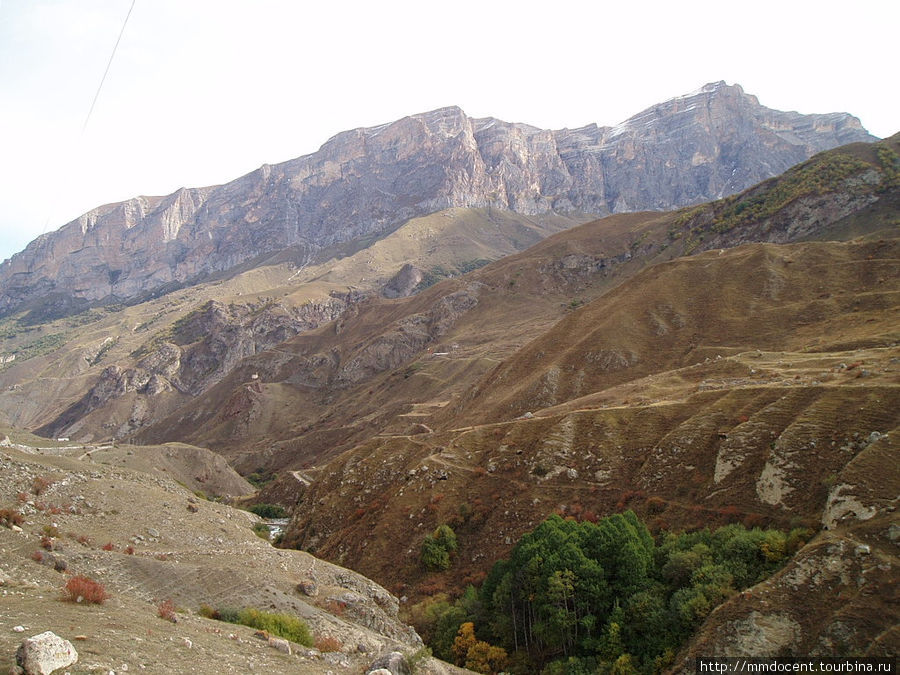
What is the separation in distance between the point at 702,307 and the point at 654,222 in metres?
123

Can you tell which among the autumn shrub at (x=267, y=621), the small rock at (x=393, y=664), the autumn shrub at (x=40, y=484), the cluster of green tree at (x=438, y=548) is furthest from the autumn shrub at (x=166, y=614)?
the cluster of green tree at (x=438, y=548)

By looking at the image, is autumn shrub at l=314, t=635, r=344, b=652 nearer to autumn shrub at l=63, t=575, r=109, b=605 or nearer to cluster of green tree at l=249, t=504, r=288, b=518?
autumn shrub at l=63, t=575, r=109, b=605

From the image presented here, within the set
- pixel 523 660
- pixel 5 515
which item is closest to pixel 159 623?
pixel 5 515

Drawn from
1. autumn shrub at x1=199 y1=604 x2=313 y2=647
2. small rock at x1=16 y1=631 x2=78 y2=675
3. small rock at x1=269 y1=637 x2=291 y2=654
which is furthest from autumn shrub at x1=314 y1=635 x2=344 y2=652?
small rock at x1=16 y1=631 x2=78 y2=675

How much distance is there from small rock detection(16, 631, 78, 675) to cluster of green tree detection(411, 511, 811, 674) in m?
22.9

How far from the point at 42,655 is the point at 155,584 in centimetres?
1375

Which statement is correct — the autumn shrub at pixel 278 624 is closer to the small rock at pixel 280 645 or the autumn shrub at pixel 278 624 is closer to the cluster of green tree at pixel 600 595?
the small rock at pixel 280 645

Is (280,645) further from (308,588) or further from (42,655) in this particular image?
(42,655)

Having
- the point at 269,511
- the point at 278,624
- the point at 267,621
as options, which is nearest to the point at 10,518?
the point at 267,621

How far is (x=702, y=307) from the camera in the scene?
76.8m

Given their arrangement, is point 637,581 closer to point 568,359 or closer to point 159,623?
point 159,623

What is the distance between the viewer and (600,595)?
29.5 metres

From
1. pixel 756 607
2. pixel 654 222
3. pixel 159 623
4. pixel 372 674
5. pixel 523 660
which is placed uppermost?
pixel 654 222

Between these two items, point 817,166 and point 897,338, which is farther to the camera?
point 817,166
